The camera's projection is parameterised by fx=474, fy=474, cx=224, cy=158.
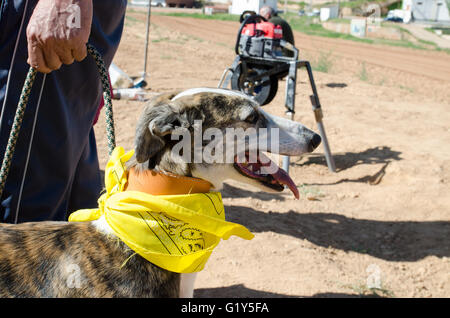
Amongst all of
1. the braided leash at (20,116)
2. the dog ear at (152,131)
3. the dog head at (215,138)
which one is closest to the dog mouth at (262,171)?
the dog head at (215,138)

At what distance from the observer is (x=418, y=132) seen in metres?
7.70

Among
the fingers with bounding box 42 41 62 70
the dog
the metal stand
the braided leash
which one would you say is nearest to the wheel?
the metal stand

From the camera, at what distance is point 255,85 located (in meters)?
6.56

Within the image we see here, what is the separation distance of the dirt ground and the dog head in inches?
53.6

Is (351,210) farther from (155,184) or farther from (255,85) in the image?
(155,184)

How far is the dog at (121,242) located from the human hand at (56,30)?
441 mm

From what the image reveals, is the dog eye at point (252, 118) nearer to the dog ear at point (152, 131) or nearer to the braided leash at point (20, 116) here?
the dog ear at point (152, 131)

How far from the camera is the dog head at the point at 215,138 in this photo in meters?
2.15

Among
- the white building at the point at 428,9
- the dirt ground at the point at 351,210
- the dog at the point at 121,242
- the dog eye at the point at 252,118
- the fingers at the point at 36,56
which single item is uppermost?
the white building at the point at 428,9

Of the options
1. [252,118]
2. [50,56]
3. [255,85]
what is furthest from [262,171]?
[255,85]

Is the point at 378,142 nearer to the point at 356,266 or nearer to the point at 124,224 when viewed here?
the point at 356,266

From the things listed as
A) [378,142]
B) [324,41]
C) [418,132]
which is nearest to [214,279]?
[378,142]

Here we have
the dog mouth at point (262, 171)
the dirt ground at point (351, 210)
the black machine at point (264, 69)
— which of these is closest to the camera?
the dog mouth at point (262, 171)

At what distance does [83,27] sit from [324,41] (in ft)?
74.3
